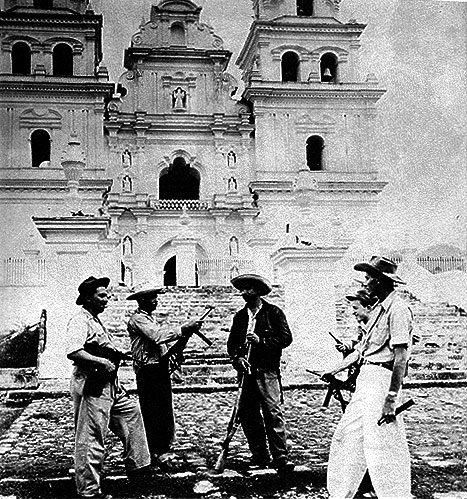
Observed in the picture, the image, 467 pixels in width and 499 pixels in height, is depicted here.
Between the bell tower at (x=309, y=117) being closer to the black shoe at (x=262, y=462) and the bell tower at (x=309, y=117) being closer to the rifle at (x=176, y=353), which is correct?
the rifle at (x=176, y=353)

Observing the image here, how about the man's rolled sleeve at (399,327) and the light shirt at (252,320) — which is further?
the light shirt at (252,320)

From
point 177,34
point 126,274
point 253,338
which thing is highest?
point 177,34

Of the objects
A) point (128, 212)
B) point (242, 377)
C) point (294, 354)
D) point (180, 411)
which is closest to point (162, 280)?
point (128, 212)

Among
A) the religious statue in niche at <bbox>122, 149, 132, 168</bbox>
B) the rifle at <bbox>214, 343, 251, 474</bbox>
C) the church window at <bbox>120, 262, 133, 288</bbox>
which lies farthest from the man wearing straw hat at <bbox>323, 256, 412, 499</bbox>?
the religious statue in niche at <bbox>122, 149, 132, 168</bbox>

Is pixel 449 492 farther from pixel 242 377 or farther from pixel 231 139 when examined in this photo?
pixel 231 139

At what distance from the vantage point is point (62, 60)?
15195 mm

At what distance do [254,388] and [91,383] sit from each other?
42.9 inches

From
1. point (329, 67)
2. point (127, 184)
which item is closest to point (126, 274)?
point (127, 184)

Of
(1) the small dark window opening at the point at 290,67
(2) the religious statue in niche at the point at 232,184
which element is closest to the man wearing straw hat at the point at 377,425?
(2) the religious statue in niche at the point at 232,184

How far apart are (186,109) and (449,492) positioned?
13.8 m

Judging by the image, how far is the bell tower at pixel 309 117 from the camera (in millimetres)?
16500

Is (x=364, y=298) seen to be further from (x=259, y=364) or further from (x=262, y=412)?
(x=262, y=412)

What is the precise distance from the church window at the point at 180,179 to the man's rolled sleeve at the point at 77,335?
1327cm

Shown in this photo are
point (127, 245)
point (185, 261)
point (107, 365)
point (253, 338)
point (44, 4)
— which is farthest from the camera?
point (127, 245)
